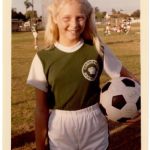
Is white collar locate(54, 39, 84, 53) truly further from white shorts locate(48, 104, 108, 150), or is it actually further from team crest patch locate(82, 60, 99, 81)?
white shorts locate(48, 104, 108, 150)

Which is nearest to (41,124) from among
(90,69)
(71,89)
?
(71,89)

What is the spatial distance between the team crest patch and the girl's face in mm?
123

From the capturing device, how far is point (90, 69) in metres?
1.85

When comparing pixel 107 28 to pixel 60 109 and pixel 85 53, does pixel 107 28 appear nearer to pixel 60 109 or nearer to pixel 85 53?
pixel 85 53

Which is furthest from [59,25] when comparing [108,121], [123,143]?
[123,143]

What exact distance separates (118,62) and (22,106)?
1.69 feet

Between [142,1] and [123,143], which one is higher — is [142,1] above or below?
above

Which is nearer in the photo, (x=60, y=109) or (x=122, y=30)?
(x=60, y=109)

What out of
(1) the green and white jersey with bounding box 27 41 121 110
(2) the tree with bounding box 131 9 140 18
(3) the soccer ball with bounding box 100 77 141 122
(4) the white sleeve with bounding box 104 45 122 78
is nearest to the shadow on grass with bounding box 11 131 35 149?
(1) the green and white jersey with bounding box 27 41 121 110

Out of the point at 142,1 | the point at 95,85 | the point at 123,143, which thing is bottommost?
the point at 123,143

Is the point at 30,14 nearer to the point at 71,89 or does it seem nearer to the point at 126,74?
the point at 71,89

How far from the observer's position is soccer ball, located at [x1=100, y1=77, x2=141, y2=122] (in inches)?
69.0

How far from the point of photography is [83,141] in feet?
6.11

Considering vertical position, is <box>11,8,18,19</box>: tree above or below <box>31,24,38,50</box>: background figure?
above
